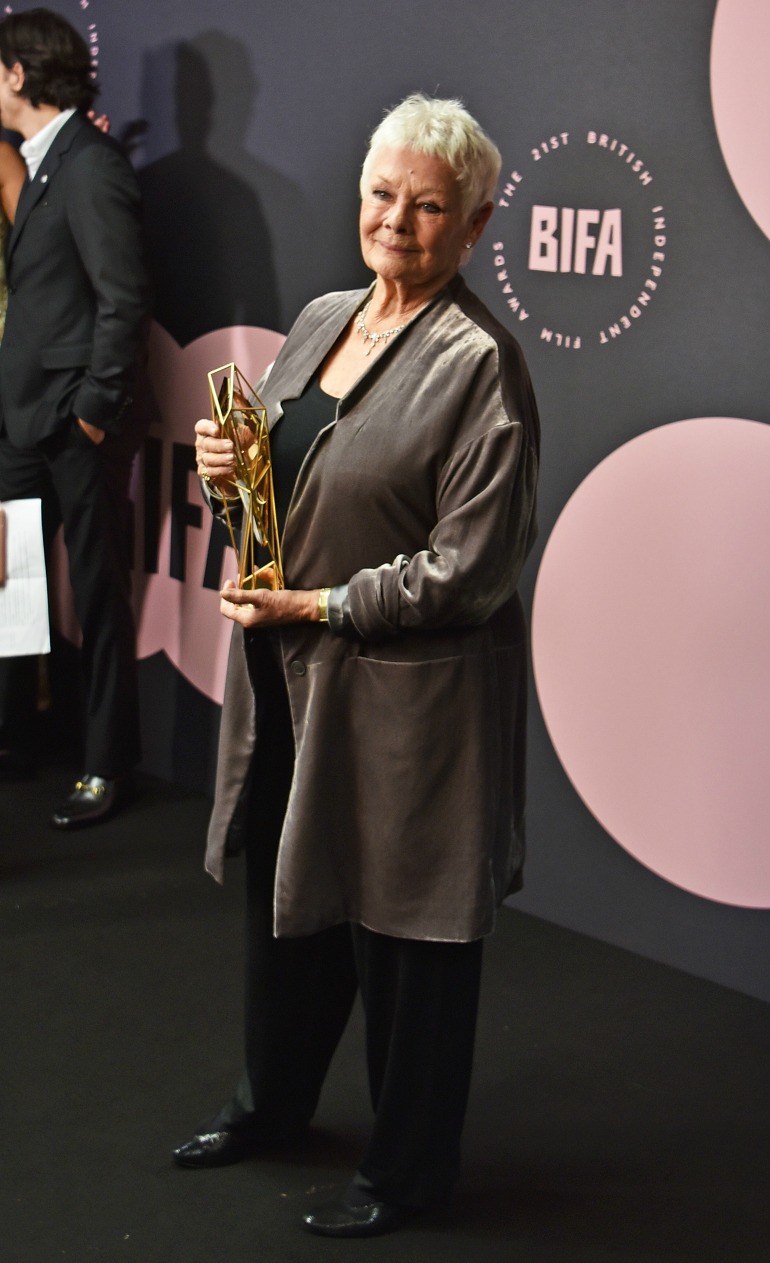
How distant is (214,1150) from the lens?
231cm

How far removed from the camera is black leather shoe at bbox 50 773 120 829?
145 inches

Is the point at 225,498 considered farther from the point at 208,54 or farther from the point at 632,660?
the point at 208,54

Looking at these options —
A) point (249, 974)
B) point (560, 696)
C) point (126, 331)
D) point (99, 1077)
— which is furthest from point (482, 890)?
point (126, 331)

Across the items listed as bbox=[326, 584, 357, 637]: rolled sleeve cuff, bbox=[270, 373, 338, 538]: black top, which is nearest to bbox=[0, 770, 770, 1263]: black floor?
bbox=[326, 584, 357, 637]: rolled sleeve cuff

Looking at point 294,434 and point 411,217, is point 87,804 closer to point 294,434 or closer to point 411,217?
point 294,434

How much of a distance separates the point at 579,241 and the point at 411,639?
4.28 feet

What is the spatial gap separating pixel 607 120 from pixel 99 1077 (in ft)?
6.69

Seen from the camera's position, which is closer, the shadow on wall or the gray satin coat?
the gray satin coat

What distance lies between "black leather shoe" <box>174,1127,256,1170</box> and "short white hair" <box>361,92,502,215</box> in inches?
57.6

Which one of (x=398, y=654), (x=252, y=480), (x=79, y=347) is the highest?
(x=79, y=347)

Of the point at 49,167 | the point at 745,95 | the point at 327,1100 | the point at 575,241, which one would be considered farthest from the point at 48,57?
the point at 327,1100

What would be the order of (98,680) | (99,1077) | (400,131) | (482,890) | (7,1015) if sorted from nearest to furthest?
(400,131), (482,890), (99,1077), (7,1015), (98,680)

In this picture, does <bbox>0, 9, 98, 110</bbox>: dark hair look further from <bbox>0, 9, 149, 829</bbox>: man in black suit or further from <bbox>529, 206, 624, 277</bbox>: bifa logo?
<bbox>529, 206, 624, 277</bbox>: bifa logo

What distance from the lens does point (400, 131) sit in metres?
1.84
